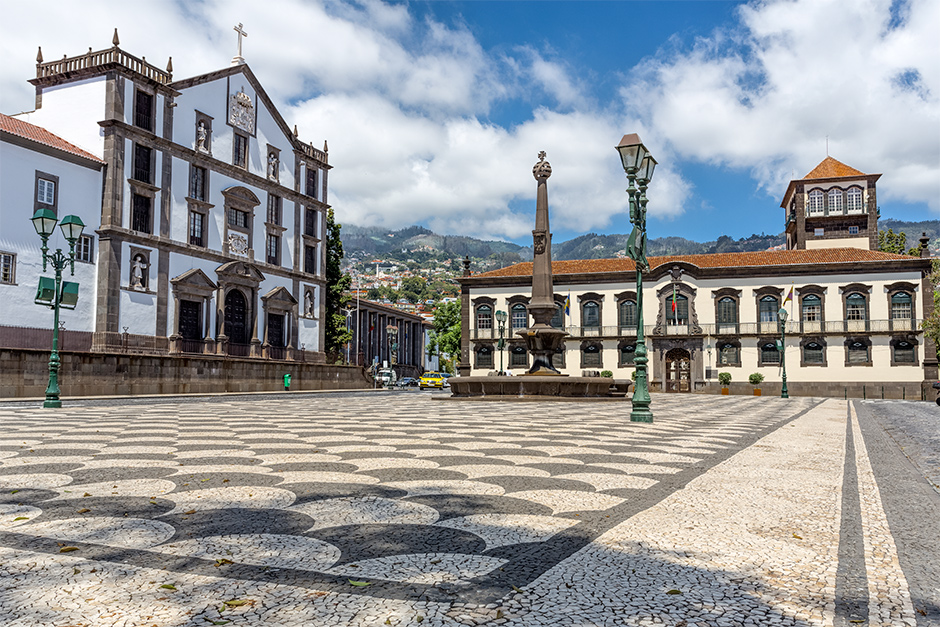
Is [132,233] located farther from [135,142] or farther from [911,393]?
[911,393]

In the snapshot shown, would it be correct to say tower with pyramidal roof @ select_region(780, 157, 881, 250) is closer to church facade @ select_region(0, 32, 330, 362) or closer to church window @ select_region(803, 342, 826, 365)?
church window @ select_region(803, 342, 826, 365)

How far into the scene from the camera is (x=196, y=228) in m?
33.6

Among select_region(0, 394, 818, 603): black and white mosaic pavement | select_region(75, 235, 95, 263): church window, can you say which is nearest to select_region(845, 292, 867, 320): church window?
select_region(0, 394, 818, 603): black and white mosaic pavement

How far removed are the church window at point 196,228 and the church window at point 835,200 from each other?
45.3m

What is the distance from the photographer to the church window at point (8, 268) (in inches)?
1001

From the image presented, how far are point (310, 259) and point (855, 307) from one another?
36334mm

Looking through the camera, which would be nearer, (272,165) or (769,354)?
(272,165)

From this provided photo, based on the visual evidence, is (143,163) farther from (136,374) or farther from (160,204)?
(136,374)

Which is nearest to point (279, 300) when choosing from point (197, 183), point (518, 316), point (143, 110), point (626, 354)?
point (197, 183)

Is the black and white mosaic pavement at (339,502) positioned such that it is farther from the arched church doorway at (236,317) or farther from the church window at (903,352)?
the church window at (903,352)

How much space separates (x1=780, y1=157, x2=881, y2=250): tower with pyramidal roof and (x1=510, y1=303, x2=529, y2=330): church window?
22.0 meters

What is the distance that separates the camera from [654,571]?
269 cm

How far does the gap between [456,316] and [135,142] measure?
129 ft

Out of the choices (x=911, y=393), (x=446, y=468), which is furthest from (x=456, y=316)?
(x=446, y=468)
